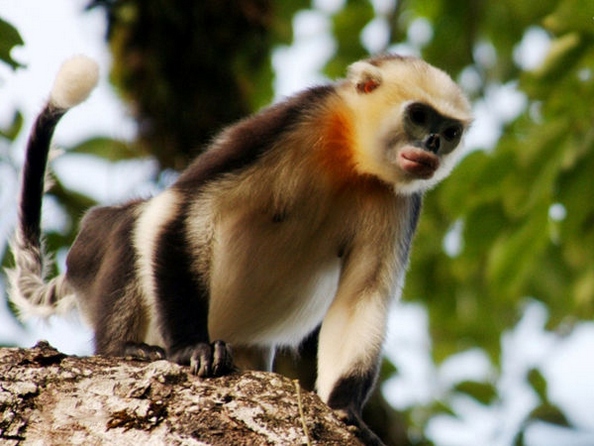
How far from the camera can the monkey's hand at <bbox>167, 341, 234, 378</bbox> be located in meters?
4.22

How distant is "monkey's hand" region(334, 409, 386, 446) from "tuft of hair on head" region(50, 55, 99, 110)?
253 cm

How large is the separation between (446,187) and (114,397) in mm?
4319

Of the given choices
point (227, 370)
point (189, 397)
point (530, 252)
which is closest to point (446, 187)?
point (530, 252)

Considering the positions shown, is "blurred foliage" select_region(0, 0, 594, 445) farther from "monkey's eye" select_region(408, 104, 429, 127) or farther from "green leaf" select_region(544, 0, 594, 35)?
"monkey's eye" select_region(408, 104, 429, 127)

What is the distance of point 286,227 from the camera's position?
19.9 ft

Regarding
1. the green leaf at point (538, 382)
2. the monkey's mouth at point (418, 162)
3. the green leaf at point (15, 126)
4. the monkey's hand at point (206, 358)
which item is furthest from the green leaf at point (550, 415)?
the green leaf at point (15, 126)

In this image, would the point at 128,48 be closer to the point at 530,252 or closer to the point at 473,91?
the point at 473,91

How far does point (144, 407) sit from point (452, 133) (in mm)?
3478

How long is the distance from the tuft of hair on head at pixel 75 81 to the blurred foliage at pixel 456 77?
1574 mm

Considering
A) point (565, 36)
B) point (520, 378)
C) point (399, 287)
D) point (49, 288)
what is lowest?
point (520, 378)

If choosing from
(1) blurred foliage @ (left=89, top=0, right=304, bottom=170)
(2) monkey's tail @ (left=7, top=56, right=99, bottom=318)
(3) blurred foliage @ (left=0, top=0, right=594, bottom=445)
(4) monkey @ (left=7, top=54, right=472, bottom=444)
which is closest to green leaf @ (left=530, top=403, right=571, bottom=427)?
(3) blurred foliage @ (left=0, top=0, right=594, bottom=445)

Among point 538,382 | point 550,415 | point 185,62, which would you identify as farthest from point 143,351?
point 538,382

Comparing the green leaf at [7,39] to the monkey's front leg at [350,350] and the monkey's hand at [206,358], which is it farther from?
the monkey's front leg at [350,350]

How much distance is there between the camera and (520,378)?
9.78m
